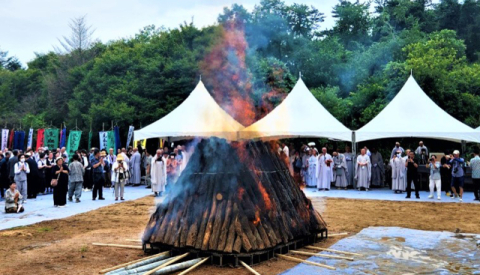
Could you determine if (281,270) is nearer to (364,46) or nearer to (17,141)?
(17,141)

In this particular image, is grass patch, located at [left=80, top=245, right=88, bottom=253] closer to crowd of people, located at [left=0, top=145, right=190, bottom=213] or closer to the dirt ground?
the dirt ground

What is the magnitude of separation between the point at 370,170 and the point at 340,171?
1302 millimetres

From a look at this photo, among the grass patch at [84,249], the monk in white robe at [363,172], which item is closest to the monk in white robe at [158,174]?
the monk in white robe at [363,172]

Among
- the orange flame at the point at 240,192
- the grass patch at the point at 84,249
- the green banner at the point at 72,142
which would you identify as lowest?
the grass patch at the point at 84,249

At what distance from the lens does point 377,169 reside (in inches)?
818

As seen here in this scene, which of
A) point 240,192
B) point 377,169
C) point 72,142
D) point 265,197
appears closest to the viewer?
point 240,192

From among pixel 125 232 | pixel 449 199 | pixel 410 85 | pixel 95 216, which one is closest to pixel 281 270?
pixel 125 232

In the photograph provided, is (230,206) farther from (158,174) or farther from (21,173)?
(158,174)

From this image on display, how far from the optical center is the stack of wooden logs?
774 centimetres

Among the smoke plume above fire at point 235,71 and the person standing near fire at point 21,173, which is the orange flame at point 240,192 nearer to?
the smoke plume above fire at point 235,71

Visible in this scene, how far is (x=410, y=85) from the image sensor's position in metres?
19.9

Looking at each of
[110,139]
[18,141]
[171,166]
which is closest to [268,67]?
[171,166]

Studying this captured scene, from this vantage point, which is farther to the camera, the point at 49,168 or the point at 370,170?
the point at 370,170

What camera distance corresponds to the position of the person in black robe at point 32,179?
17234 mm
